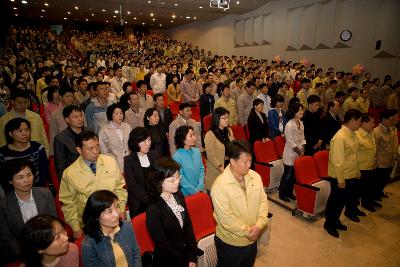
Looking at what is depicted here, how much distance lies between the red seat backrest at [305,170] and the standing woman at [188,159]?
1866 millimetres

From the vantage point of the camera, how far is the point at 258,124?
17.6ft

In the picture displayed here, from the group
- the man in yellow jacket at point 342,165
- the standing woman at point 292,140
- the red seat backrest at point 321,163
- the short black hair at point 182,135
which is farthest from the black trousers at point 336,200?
the short black hair at point 182,135

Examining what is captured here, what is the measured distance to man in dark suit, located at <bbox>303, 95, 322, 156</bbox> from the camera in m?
5.24

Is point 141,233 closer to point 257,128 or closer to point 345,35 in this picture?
point 257,128

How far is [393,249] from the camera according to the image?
3643 mm

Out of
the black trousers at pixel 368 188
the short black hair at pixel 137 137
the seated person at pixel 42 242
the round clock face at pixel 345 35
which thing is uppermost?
the round clock face at pixel 345 35

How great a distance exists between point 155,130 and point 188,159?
1344mm

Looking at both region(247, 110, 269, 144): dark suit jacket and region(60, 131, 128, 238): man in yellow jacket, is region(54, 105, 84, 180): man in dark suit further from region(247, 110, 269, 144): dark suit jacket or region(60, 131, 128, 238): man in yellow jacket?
region(247, 110, 269, 144): dark suit jacket

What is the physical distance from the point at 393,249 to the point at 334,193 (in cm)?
106

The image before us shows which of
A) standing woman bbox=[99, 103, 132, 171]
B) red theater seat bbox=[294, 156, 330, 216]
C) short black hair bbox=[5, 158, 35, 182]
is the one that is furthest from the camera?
red theater seat bbox=[294, 156, 330, 216]

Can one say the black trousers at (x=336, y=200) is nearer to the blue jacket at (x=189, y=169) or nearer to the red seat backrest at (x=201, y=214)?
the red seat backrest at (x=201, y=214)

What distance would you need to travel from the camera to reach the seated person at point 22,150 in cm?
304

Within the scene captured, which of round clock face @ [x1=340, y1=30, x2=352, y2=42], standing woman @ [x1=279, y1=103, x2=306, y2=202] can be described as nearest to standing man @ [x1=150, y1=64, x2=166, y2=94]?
standing woman @ [x1=279, y1=103, x2=306, y2=202]

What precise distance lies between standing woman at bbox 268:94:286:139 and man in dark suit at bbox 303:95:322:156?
0.53m
